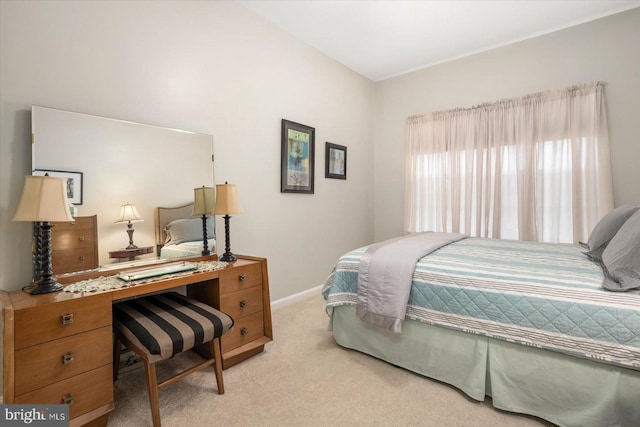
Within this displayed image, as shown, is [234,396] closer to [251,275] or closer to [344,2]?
[251,275]

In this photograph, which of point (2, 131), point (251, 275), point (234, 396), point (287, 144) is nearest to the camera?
point (2, 131)

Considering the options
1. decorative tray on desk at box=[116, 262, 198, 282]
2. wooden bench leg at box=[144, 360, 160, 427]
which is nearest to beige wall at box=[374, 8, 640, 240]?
decorative tray on desk at box=[116, 262, 198, 282]

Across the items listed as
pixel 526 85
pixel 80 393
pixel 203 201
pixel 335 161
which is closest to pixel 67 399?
pixel 80 393

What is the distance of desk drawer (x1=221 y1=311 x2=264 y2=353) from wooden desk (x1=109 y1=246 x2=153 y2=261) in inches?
30.8

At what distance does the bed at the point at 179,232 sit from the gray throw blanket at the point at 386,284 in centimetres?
129

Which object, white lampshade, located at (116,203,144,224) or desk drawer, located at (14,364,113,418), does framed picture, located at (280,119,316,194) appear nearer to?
white lampshade, located at (116,203,144,224)

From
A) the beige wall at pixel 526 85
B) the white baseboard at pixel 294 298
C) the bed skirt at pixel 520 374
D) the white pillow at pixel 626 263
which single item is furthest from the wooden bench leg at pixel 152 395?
the beige wall at pixel 526 85

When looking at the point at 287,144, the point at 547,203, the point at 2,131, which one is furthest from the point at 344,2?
the point at 547,203

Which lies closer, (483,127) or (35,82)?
(35,82)

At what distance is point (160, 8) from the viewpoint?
2.16 metres

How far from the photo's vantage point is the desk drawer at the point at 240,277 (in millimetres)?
1974

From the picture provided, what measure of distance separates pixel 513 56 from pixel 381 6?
1778mm

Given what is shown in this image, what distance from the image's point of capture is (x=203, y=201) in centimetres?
238

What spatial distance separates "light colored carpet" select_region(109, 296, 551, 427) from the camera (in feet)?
4.97
